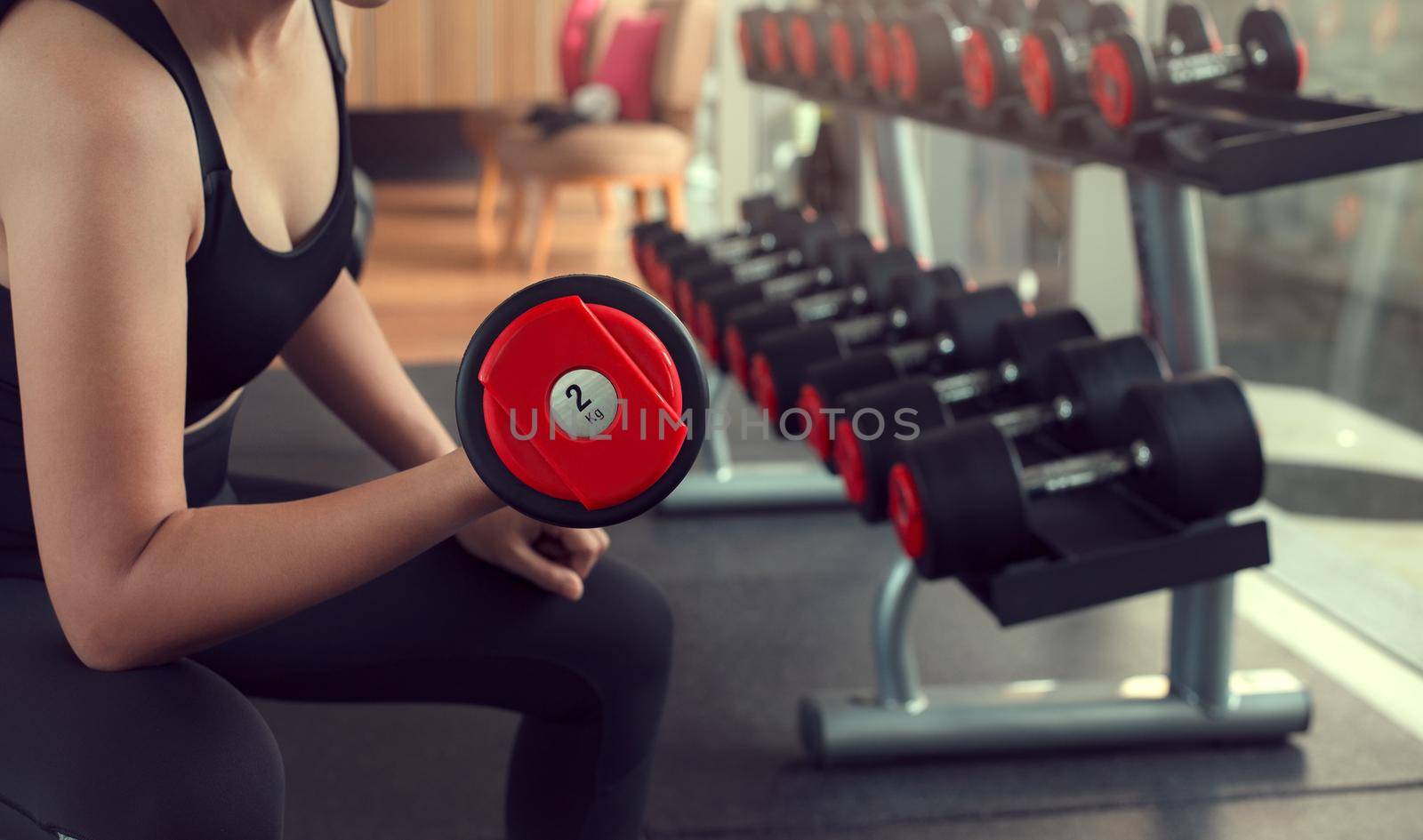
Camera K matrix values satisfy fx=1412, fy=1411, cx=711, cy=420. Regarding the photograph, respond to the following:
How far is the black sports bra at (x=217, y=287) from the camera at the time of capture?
2.48ft

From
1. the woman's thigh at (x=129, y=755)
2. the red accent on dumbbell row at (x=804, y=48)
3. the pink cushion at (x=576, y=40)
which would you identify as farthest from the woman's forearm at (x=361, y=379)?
the pink cushion at (x=576, y=40)

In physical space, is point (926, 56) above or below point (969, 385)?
above

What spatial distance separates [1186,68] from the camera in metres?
1.47

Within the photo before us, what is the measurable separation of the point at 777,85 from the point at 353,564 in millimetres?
1865

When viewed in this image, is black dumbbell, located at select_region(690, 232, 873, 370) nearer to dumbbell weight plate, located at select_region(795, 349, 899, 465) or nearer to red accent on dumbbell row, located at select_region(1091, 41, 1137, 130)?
dumbbell weight plate, located at select_region(795, 349, 899, 465)

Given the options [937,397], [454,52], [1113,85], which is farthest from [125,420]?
[454,52]

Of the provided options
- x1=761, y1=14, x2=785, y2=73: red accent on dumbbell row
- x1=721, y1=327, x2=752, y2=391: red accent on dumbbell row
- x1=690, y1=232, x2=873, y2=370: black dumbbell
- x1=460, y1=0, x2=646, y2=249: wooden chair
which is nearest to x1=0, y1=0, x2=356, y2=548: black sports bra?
x1=721, y1=327, x2=752, y2=391: red accent on dumbbell row

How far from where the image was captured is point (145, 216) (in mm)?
689

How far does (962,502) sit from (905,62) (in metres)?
0.79

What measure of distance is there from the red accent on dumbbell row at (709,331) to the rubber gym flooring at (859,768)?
1.07 feet

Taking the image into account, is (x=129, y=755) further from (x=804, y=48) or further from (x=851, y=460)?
(x=804, y=48)

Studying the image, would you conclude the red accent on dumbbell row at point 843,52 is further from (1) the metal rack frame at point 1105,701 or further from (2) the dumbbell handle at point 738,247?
(1) the metal rack frame at point 1105,701

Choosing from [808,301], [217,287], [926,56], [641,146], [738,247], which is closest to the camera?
[217,287]

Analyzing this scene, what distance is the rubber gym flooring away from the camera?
1348 mm
